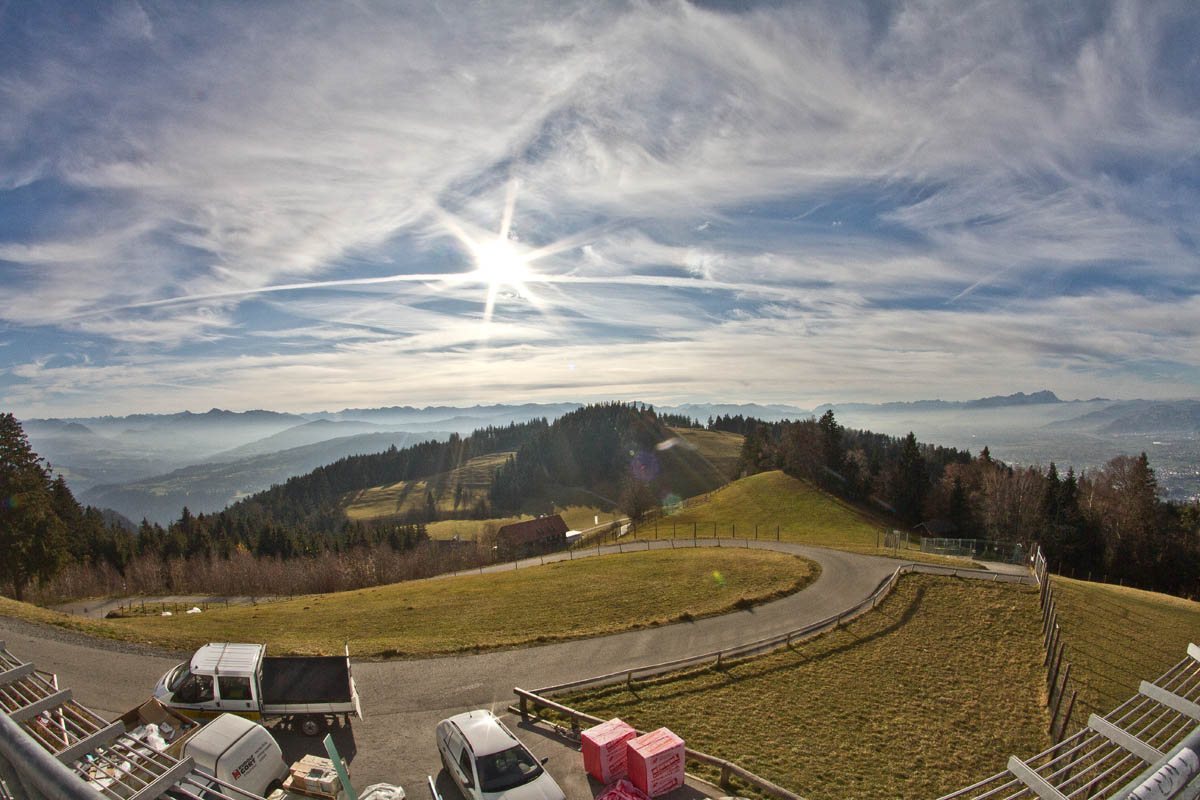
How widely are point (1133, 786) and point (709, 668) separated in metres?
22.9

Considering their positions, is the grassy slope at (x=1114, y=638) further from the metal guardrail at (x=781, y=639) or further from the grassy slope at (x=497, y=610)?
the grassy slope at (x=497, y=610)

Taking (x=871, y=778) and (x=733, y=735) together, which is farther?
(x=733, y=735)

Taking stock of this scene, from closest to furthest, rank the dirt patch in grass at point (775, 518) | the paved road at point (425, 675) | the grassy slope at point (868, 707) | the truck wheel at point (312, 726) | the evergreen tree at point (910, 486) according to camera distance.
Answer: the paved road at point (425, 675) → the truck wheel at point (312, 726) → the grassy slope at point (868, 707) → the dirt patch in grass at point (775, 518) → the evergreen tree at point (910, 486)

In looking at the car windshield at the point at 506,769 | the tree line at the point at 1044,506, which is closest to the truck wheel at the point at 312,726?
the car windshield at the point at 506,769

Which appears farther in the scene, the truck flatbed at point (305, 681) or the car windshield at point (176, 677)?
the truck flatbed at point (305, 681)

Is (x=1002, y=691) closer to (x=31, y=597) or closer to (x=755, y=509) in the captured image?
(x=755, y=509)

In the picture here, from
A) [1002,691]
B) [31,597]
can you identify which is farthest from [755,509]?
[31,597]

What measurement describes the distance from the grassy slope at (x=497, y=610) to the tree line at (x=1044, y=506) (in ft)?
204

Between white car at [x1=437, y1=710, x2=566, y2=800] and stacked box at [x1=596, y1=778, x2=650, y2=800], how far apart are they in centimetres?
121

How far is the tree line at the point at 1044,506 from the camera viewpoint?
238ft

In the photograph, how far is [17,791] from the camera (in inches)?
201

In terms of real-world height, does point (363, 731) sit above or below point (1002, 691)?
above

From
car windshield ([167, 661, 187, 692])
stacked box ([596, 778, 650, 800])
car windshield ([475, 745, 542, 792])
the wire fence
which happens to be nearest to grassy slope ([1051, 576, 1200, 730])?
the wire fence

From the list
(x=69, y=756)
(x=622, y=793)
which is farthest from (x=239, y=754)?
(x=69, y=756)
